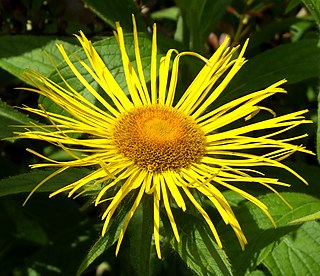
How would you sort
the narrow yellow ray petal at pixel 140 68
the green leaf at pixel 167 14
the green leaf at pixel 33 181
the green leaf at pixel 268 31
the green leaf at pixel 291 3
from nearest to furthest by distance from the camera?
1. the green leaf at pixel 33 181
2. the narrow yellow ray petal at pixel 140 68
3. the green leaf at pixel 291 3
4. the green leaf at pixel 268 31
5. the green leaf at pixel 167 14

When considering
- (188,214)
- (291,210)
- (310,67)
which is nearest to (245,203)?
(291,210)

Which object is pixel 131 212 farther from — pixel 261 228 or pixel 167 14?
pixel 167 14

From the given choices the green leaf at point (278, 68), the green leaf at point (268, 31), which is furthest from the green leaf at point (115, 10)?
the green leaf at point (268, 31)

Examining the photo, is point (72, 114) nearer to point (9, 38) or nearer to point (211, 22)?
point (9, 38)

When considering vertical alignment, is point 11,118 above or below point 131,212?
above

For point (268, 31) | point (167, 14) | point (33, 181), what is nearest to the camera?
point (33, 181)

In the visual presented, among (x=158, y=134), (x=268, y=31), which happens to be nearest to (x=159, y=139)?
(x=158, y=134)

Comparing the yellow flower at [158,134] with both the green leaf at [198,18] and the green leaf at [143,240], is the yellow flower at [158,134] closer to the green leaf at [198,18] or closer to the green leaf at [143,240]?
the green leaf at [143,240]
